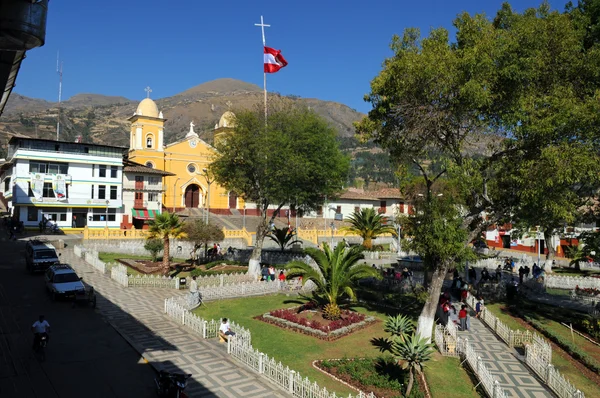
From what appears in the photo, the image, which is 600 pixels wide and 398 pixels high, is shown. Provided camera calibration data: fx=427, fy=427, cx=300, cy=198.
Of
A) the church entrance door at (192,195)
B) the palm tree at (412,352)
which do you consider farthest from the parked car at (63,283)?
the church entrance door at (192,195)

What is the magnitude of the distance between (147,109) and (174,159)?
24.0 feet

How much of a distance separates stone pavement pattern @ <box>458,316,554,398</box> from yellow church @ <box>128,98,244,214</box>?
39.9m

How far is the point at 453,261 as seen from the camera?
51.5ft

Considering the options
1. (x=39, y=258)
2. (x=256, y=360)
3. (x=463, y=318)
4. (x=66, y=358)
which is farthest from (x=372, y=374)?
(x=39, y=258)

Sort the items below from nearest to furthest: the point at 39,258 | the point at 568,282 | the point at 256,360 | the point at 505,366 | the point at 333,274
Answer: the point at 256,360, the point at 505,366, the point at 333,274, the point at 39,258, the point at 568,282

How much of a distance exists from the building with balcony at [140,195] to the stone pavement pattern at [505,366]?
38.0m

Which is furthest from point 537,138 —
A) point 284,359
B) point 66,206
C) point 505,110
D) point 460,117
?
point 66,206

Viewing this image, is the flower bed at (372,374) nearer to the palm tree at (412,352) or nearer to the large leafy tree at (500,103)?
the palm tree at (412,352)

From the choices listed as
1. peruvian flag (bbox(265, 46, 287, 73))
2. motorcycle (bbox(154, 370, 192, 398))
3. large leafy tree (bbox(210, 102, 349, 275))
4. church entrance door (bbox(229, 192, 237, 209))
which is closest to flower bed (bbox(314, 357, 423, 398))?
motorcycle (bbox(154, 370, 192, 398))

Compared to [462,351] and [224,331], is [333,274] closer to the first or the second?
[224,331]

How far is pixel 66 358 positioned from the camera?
12.8 m

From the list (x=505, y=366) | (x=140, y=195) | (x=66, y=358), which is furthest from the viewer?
(x=140, y=195)

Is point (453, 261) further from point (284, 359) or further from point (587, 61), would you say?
point (587, 61)

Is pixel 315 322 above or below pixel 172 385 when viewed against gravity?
below
